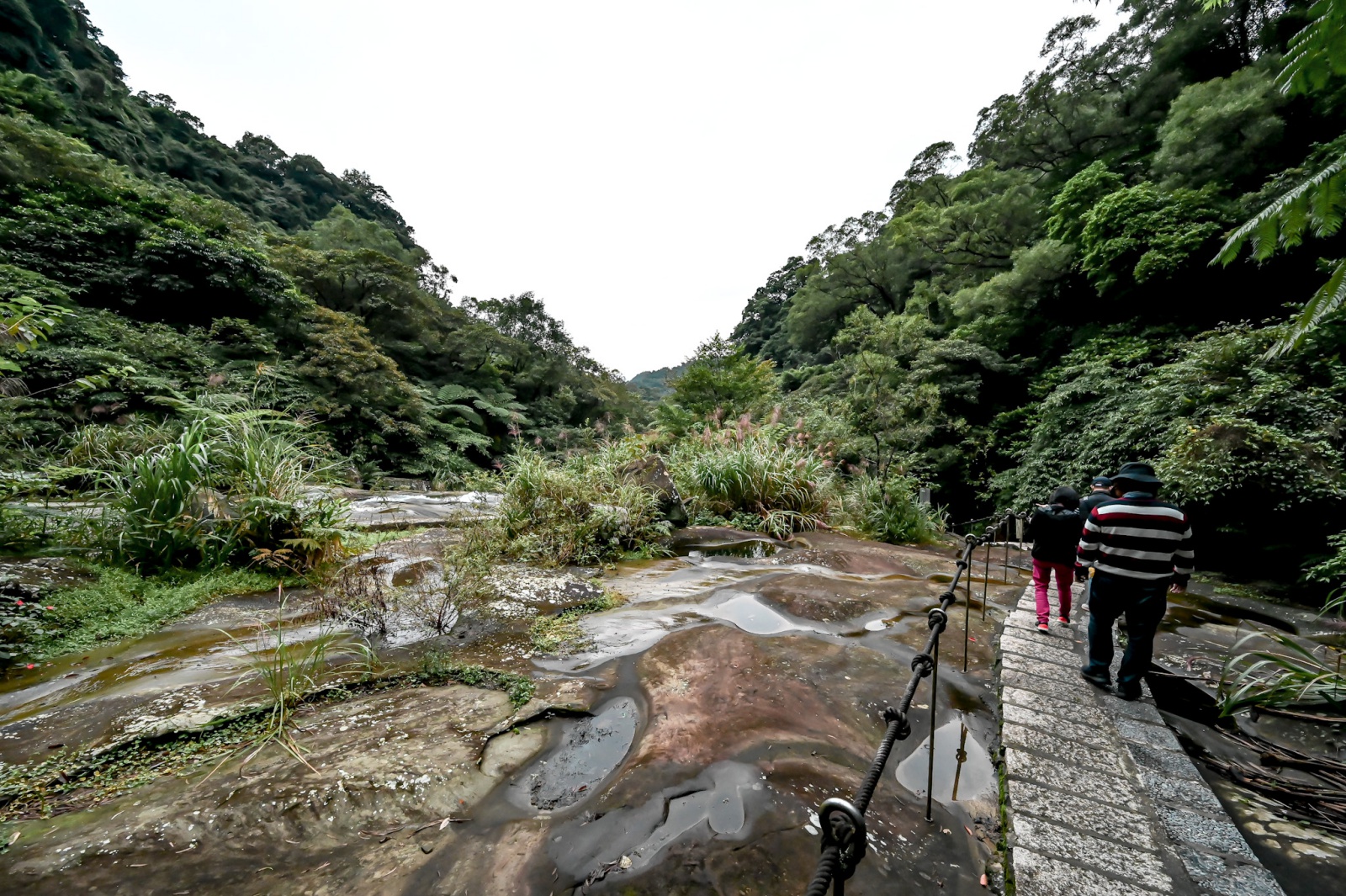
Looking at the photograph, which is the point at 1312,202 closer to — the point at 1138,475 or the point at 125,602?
the point at 1138,475

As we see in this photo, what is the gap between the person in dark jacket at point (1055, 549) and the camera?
3.57 metres

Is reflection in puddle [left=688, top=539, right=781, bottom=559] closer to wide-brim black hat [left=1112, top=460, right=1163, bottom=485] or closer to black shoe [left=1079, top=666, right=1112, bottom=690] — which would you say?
black shoe [left=1079, top=666, right=1112, bottom=690]

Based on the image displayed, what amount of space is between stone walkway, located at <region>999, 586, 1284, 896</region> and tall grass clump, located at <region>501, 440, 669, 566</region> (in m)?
3.69

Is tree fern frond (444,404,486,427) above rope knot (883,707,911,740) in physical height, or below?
above

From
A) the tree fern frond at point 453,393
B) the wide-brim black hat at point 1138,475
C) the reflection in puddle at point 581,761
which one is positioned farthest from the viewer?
the tree fern frond at point 453,393

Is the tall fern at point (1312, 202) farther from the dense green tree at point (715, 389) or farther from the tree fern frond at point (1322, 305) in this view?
the dense green tree at point (715, 389)

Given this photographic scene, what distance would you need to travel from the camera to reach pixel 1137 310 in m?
10.5

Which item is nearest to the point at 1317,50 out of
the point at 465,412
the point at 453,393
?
the point at 465,412

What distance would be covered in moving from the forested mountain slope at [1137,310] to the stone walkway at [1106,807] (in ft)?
16.3

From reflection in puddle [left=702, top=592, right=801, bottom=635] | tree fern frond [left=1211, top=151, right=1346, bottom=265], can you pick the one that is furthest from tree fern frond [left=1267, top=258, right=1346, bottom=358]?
reflection in puddle [left=702, top=592, right=801, bottom=635]

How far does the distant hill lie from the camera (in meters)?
16.5

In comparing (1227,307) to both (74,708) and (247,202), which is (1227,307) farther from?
(247,202)

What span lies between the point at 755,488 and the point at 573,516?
3009 mm

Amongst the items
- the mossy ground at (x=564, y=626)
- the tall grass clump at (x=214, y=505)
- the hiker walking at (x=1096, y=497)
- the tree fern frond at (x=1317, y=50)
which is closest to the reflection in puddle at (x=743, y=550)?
the mossy ground at (x=564, y=626)
